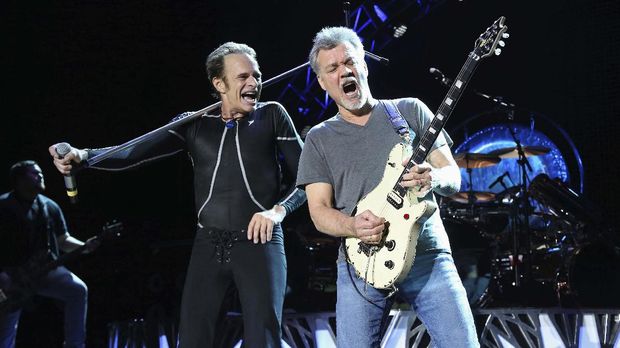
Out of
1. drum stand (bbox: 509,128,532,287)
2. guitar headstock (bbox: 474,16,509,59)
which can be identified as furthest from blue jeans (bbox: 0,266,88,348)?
guitar headstock (bbox: 474,16,509,59)

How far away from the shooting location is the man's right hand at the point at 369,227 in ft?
10.1

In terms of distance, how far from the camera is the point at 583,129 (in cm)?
897

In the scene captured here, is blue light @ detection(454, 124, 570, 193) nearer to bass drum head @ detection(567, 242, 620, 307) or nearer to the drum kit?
the drum kit

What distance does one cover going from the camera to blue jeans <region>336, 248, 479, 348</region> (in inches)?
119

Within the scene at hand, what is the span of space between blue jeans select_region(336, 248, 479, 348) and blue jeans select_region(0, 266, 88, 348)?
4.78m

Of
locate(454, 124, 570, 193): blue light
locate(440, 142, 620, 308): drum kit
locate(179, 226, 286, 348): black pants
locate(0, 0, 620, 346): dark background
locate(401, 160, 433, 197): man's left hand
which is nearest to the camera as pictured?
locate(401, 160, 433, 197): man's left hand

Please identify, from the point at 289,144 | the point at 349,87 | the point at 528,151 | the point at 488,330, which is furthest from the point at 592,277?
the point at 349,87

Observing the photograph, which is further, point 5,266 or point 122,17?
point 122,17

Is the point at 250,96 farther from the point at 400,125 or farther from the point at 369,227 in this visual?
the point at 369,227

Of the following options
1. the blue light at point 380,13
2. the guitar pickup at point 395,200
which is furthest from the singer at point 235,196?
the blue light at point 380,13

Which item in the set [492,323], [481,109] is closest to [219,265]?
[492,323]

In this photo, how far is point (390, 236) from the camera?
3119 millimetres

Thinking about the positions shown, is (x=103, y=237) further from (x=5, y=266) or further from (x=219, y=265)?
(x=219, y=265)

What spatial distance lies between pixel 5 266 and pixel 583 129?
265 inches
